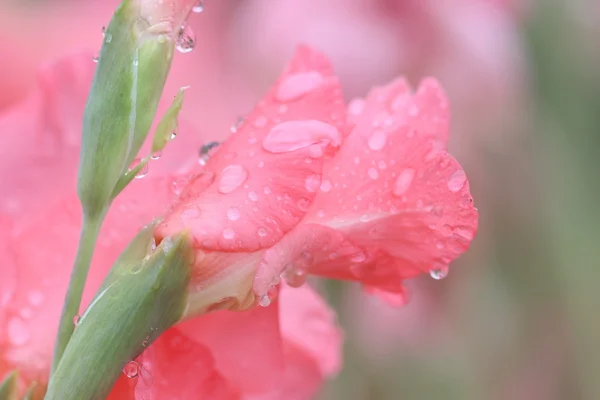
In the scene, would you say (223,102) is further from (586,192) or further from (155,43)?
(155,43)

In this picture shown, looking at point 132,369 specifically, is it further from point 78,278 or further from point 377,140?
point 377,140

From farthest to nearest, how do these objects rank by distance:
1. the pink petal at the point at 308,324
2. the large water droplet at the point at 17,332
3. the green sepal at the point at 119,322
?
the pink petal at the point at 308,324, the large water droplet at the point at 17,332, the green sepal at the point at 119,322

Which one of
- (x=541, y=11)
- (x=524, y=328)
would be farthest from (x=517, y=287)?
(x=541, y=11)

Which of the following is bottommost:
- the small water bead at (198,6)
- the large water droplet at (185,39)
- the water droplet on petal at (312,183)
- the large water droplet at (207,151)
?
the large water droplet at (207,151)

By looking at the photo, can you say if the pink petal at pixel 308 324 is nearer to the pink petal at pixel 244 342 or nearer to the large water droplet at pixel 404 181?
the pink petal at pixel 244 342

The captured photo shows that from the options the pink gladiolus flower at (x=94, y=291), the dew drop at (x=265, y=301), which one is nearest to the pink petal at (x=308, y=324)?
the pink gladiolus flower at (x=94, y=291)

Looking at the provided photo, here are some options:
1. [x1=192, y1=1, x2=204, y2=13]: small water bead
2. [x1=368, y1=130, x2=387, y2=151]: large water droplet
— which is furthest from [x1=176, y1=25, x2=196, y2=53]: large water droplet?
[x1=368, y1=130, x2=387, y2=151]: large water droplet

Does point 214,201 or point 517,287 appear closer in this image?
point 214,201

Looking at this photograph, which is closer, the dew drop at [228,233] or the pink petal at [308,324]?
the dew drop at [228,233]

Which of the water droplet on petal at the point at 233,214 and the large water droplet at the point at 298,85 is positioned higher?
the large water droplet at the point at 298,85
